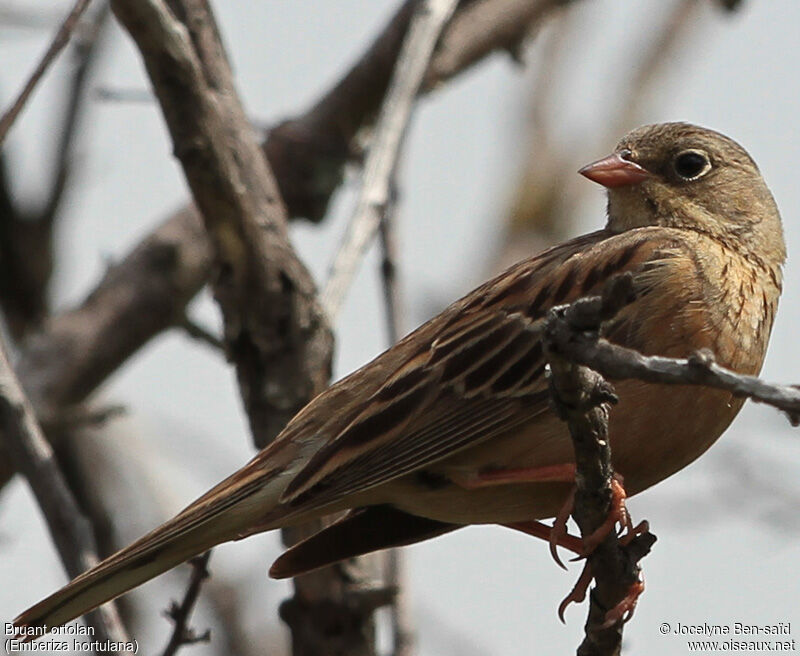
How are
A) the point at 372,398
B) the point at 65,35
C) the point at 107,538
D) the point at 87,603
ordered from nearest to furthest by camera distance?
the point at 65,35
the point at 87,603
the point at 372,398
the point at 107,538

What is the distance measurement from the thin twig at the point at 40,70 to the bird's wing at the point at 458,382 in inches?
57.1

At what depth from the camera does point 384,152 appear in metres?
5.76

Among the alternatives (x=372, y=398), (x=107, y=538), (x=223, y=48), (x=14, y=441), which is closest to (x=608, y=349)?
(x=372, y=398)

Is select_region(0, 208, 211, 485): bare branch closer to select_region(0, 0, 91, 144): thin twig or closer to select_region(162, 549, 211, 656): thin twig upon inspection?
select_region(162, 549, 211, 656): thin twig

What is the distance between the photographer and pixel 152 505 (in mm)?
8117

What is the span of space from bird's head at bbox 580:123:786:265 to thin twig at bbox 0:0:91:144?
2219 mm

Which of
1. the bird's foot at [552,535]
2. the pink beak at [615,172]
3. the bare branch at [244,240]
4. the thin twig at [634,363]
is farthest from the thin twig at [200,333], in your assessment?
the thin twig at [634,363]

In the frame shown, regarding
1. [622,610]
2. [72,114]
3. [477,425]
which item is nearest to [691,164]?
[477,425]

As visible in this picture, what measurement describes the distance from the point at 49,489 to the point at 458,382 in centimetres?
140

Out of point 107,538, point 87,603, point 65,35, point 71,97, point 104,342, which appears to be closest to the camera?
point 65,35

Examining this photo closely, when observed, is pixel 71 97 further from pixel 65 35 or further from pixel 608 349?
pixel 608 349

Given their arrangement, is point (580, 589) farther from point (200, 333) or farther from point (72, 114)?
point (72, 114)

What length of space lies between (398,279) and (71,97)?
8.92 ft

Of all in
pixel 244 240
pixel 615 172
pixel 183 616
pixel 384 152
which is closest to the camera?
pixel 183 616
